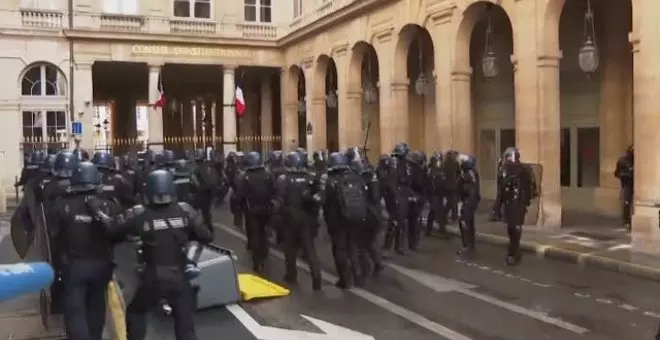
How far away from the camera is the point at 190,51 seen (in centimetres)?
Answer: 3177

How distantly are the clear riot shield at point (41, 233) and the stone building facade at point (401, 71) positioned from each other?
950 cm

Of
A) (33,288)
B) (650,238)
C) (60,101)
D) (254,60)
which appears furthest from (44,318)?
(254,60)

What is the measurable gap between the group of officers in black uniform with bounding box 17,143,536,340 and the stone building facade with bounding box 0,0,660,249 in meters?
2.83

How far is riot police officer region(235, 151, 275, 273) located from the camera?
1162 cm

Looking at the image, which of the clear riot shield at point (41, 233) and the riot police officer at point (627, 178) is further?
the riot police officer at point (627, 178)

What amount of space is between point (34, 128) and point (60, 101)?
1.45 m

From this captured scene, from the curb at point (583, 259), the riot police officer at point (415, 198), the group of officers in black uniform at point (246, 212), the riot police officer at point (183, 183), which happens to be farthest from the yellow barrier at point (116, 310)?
the curb at point (583, 259)

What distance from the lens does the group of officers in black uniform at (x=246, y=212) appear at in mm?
6363

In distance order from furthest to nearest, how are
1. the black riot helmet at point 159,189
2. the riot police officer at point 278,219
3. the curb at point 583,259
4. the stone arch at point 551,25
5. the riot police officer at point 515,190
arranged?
the stone arch at point 551,25 → the riot police officer at point 515,190 → the curb at point 583,259 → the riot police officer at point 278,219 → the black riot helmet at point 159,189

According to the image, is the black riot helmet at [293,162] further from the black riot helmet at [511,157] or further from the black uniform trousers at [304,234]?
the black riot helmet at [511,157]

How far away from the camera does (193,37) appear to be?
31.6 metres

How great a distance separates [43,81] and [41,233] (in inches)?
852

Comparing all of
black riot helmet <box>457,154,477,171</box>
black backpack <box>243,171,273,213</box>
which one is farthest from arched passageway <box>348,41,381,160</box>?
black backpack <box>243,171,273,213</box>

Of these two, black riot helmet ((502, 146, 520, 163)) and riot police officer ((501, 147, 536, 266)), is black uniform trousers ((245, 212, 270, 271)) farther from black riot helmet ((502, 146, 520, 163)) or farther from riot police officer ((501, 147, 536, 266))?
black riot helmet ((502, 146, 520, 163))
